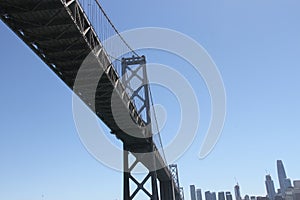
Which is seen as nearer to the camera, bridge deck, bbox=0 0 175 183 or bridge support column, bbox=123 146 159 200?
bridge deck, bbox=0 0 175 183

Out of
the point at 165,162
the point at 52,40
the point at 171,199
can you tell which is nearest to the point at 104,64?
the point at 52,40

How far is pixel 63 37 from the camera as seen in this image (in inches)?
574

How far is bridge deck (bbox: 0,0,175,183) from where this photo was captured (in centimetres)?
1276

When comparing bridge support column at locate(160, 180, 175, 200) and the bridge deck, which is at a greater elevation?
the bridge deck

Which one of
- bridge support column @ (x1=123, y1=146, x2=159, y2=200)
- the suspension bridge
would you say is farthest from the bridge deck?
bridge support column @ (x1=123, y1=146, x2=159, y2=200)

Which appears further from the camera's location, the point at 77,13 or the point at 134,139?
the point at 134,139

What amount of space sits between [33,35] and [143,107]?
1774 centimetres

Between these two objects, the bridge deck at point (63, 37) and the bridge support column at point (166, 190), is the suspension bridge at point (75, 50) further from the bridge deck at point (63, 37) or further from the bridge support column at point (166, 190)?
the bridge support column at point (166, 190)

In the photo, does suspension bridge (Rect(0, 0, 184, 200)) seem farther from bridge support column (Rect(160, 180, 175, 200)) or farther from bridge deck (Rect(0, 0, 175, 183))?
bridge support column (Rect(160, 180, 175, 200))

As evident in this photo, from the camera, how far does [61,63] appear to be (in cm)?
1686

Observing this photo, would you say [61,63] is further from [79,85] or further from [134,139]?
[134,139]

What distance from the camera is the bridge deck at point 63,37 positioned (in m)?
12.8

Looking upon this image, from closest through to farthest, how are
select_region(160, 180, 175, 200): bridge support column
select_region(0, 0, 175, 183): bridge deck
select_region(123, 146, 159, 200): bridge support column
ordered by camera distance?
select_region(0, 0, 175, 183): bridge deck, select_region(123, 146, 159, 200): bridge support column, select_region(160, 180, 175, 200): bridge support column

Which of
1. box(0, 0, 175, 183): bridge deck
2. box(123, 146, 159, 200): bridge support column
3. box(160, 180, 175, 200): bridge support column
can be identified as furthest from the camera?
box(160, 180, 175, 200): bridge support column
